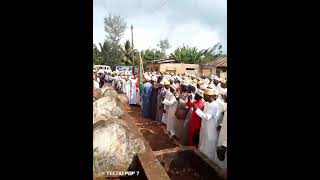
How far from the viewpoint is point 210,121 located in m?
2.99

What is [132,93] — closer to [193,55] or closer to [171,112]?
[171,112]

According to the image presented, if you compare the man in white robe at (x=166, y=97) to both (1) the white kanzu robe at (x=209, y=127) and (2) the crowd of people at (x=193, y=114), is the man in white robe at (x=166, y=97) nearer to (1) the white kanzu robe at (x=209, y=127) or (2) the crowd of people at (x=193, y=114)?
(2) the crowd of people at (x=193, y=114)

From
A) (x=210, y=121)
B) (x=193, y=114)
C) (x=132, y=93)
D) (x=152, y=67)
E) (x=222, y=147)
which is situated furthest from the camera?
(x=152, y=67)

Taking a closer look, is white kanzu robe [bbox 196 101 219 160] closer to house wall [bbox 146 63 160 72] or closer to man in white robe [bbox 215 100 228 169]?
man in white robe [bbox 215 100 228 169]

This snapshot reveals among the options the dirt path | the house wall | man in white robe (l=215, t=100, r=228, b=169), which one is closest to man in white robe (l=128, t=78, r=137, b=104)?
the dirt path

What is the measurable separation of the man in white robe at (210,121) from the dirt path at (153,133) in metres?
0.94

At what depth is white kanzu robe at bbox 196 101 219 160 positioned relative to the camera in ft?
9.63

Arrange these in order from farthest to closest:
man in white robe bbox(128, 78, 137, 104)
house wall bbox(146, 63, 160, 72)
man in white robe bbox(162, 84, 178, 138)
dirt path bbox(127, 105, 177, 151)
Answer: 1. house wall bbox(146, 63, 160, 72)
2. man in white robe bbox(128, 78, 137, 104)
3. man in white robe bbox(162, 84, 178, 138)
4. dirt path bbox(127, 105, 177, 151)

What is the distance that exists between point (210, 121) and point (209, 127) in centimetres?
7

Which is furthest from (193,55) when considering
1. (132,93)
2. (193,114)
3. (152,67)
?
A: (193,114)

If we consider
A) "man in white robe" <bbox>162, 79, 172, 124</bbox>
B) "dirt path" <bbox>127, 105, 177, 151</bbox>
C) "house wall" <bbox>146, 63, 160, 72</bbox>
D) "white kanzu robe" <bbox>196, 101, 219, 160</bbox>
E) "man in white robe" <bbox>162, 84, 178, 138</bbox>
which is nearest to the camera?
"white kanzu robe" <bbox>196, 101, 219, 160</bbox>
